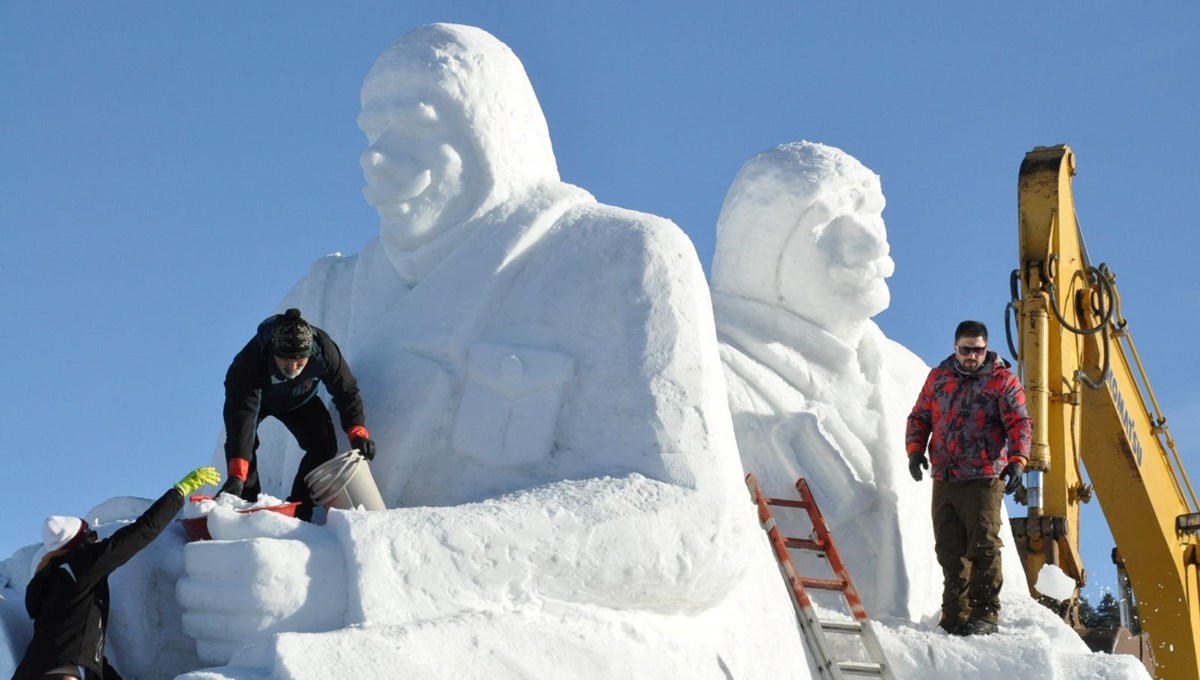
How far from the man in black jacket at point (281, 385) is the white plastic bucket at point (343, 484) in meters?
0.14

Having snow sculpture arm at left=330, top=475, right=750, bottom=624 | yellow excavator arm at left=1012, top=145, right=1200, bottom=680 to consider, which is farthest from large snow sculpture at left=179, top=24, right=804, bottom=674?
yellow excavator arm at left=1012, top=145, right=1200, bottom=680

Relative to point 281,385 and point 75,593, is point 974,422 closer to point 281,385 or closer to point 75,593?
point 281,385

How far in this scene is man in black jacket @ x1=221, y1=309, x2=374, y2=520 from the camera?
730cm

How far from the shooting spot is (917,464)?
9.23 m

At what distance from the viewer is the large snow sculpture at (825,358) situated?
9414 mm

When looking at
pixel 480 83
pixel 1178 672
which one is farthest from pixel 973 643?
pixel 1178 672

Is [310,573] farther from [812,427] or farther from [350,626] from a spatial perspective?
[812,427]

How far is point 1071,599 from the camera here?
11.5m

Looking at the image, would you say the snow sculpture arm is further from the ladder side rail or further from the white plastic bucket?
the ladder side rail

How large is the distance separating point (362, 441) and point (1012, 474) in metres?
3.06

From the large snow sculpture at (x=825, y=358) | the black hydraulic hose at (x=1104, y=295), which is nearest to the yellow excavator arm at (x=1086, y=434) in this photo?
the black hydraulic hose at (x=1104, y=295)

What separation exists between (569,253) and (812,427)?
2.10 m

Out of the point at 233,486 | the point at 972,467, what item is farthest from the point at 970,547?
the point at 233,486

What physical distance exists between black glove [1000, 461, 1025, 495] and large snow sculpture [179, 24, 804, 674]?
1530mm
